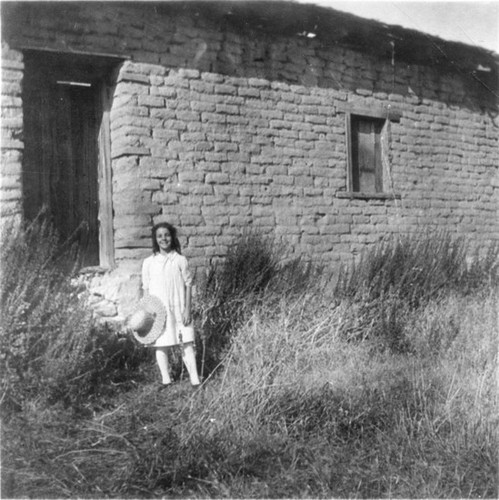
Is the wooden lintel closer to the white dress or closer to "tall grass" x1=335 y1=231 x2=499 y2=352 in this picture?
"tall grass" x1=335 y1=231 x2=499 y2=352

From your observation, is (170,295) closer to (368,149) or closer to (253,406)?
(253,406)

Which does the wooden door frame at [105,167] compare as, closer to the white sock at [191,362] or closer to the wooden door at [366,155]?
the white sock at [191,362]

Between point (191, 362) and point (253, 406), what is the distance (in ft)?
3.28

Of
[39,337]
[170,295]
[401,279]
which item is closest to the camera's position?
[39,337]

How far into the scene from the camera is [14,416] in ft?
12.7

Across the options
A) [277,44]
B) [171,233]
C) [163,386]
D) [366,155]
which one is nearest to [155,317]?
[163,386]

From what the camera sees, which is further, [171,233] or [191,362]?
[171,233]

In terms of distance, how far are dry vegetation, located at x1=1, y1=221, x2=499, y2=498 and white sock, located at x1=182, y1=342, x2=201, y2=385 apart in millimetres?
175

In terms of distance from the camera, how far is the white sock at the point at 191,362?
4.86m

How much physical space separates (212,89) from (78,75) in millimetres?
1414

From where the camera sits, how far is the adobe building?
6254 millimetres

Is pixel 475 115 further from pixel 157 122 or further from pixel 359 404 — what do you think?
pixel 359 404

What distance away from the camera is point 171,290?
16.4 ft

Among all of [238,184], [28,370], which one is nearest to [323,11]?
[238,184]
